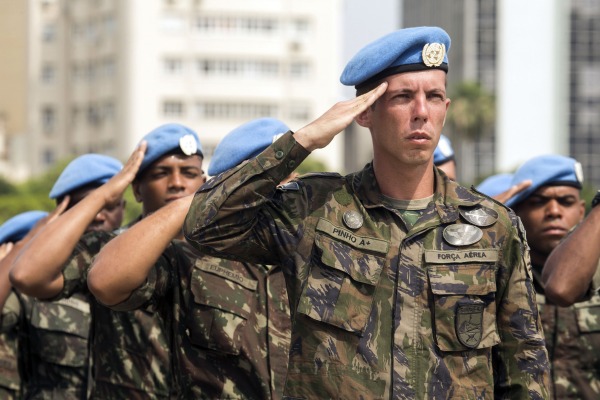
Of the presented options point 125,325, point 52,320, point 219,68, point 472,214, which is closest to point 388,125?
point 472,214

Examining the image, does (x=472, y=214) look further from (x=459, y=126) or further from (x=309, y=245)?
(x=459, y=126)

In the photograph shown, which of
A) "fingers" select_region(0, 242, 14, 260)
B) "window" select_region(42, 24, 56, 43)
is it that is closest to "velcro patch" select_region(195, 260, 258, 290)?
"fingers" select_region(0, 242, 14, 260)

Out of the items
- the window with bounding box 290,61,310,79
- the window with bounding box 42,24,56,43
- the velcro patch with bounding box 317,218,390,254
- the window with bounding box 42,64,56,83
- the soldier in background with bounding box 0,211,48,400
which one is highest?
the velcro patch with bounding box 317,218,390,254

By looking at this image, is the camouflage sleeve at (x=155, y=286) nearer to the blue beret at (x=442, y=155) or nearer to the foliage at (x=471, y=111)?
the blue beret at (x=442, y=155)

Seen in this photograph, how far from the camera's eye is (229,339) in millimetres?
6145

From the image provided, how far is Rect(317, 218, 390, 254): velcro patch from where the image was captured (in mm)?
4863

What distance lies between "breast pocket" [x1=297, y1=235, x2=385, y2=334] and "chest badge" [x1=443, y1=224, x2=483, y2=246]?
234mm

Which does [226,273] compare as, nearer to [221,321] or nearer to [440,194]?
Answer: [221,321]

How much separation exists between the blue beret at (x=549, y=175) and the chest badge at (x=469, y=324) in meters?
2.84

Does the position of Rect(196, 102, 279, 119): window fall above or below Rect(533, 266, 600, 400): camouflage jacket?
below

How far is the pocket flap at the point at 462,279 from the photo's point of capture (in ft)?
15.8

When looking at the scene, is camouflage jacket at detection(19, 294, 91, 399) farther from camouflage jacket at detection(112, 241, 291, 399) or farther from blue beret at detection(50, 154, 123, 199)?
camouflage jacket at detection(112, 241, 291, 399)

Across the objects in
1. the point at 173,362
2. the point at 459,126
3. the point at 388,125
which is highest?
the point at 388,125

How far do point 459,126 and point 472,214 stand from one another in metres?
94.2
